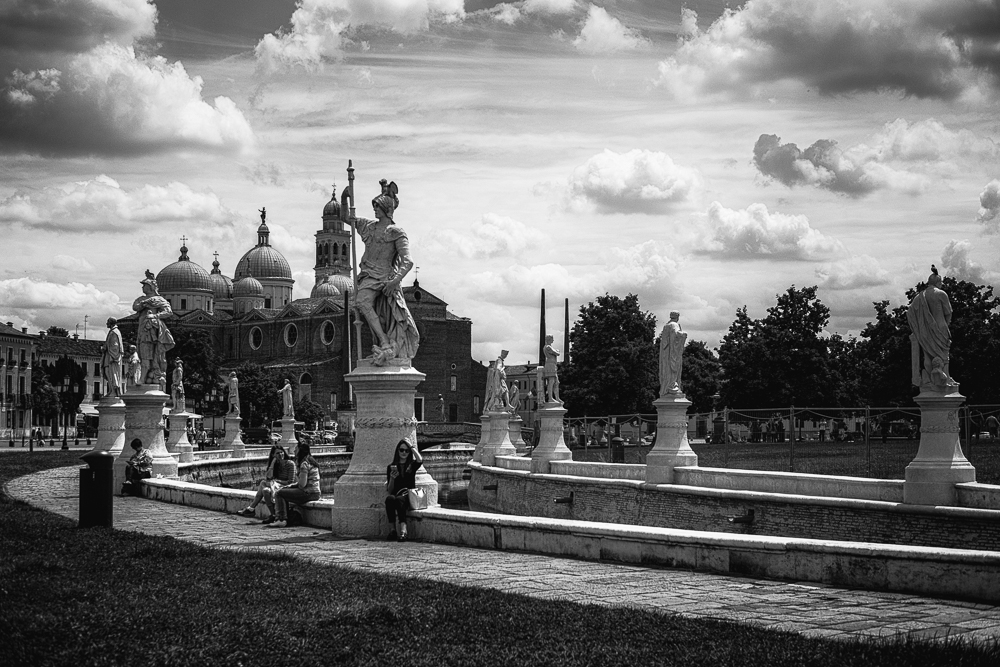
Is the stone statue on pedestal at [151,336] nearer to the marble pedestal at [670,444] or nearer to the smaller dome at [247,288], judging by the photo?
the marble pedestal at [670,444]

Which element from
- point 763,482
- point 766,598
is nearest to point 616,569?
point 766,598

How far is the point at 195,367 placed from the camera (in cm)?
9206

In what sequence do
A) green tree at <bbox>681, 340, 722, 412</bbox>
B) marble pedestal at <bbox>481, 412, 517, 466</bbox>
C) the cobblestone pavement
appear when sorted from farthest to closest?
1. green tree at <bbox>681, 340, 722, 412</bbox>
2. marble pedestal at <bbox>481, 412, 517, 466</bbox>
3. the cobblestone pavement

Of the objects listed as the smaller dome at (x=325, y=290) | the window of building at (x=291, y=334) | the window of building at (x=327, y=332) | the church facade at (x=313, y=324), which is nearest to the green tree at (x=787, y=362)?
the church facade at (x=313, y=324)

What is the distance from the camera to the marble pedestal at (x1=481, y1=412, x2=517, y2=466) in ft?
110

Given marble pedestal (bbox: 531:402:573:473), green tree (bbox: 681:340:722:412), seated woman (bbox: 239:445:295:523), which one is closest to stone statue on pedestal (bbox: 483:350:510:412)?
marble pedestal (bbox: 531:402:573:473)

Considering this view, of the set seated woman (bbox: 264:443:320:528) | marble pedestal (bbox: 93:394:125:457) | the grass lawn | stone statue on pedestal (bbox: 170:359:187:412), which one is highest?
stone statue on pedestal (bbox: 170:359:187:412)

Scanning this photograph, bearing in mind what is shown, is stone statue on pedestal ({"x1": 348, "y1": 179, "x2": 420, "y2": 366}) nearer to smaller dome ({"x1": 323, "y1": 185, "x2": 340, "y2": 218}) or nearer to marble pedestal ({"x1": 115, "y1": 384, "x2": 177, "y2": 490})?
marble pedestal ({"x1": 115, "y1": 384, "x2": 177, "y2": 490})

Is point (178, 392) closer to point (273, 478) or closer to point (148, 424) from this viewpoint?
point (148, 424)

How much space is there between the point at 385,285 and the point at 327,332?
339ft

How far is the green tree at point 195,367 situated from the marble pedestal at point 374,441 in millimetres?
77881

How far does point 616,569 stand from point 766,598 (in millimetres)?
1905

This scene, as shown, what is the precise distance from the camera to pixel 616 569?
390 inches

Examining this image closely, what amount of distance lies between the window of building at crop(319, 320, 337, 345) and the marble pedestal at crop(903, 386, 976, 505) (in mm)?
101359
